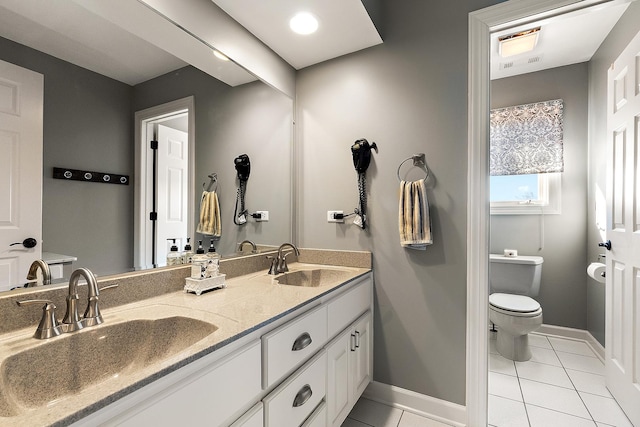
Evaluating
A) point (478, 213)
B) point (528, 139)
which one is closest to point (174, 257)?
point (478, 213)

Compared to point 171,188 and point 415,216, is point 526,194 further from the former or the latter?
point 171,188

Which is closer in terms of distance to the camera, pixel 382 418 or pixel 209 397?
pixel 209 397

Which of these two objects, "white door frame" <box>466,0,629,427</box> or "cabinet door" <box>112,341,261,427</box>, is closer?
"cabinet door" <box>112,341,261,427</box>

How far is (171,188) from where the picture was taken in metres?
1.39

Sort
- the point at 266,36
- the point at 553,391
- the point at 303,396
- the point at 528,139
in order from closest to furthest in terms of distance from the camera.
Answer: the point at 303,396 < the point at 266,36 < the point at 553,391 < the point at 528,139

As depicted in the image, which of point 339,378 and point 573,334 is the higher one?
point 339,378

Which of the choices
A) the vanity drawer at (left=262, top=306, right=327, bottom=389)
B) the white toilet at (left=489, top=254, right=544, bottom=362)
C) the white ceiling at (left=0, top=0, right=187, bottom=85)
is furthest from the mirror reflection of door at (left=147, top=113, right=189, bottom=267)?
the white toilet at (left=489, top=254, right=544, bottom=362)

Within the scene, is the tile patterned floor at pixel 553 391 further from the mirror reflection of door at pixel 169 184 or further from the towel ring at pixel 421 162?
the mirror reflection of door at pixel 169 184

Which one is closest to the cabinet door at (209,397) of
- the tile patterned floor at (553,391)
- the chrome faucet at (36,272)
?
the chrome faucet at (36,272)

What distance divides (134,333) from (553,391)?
2.52 m

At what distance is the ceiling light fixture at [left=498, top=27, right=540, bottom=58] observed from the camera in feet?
7.21

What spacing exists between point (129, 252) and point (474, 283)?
169 cm

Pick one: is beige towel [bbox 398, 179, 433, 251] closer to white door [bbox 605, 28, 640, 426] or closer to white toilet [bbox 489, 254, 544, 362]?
white door [bbox 605, 28, 640, 426]

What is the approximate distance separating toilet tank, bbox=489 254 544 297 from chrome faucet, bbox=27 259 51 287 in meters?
2.95
